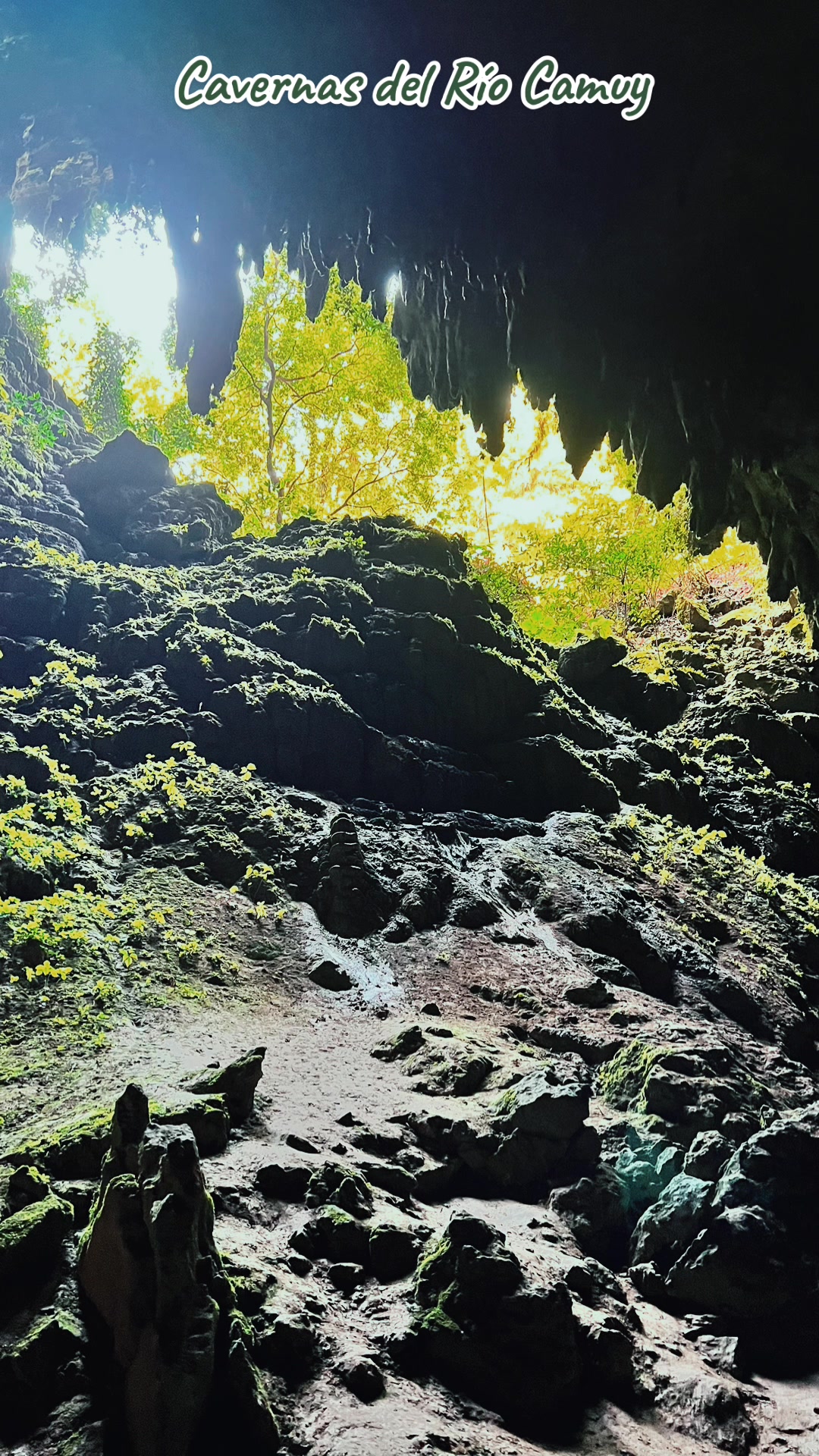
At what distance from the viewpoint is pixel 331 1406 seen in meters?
3.89

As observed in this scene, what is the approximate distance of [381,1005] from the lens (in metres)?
9.88

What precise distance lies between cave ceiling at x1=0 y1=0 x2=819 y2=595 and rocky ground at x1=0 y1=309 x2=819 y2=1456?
6573 millimetres

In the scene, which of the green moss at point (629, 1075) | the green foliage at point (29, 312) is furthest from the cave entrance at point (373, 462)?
the green moss at point (629, 1075)

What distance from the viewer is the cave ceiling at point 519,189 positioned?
6.34 m

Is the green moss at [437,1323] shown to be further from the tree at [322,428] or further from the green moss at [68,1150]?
the tree at [322,428]

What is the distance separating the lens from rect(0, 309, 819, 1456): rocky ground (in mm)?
4059

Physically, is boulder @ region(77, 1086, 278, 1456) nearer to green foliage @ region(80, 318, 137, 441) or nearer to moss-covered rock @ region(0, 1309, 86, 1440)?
moss-covered rock @ region(0, 1309, 86, 1440)

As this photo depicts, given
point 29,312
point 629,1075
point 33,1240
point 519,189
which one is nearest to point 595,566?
point 519,189

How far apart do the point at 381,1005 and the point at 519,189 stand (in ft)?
30.4

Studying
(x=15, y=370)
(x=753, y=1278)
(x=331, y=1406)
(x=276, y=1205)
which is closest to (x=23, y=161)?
(x=276, y=1205)

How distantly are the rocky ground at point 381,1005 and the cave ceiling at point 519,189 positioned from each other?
6.57 metres

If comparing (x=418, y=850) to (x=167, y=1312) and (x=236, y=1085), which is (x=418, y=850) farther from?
(x=167, y=1312)

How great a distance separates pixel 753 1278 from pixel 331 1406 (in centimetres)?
360

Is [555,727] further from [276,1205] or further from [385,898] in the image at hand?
[276,1205]
